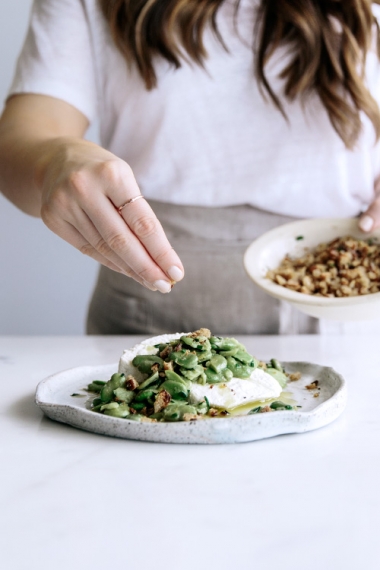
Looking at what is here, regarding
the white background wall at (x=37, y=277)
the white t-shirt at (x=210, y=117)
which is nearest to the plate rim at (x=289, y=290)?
the white t-shirt at (x=210, y=117)

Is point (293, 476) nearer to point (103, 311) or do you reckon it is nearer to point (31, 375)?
point (31, 375)

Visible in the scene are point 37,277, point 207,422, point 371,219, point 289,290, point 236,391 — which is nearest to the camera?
point 207,422

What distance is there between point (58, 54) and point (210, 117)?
1.33ft

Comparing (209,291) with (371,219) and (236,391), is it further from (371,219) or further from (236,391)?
(236,391)

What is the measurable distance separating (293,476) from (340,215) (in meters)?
1.03

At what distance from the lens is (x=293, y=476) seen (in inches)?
34.0

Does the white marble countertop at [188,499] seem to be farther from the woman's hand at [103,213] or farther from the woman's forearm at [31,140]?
the woman's forearm at [31,140]

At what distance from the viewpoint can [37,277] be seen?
3.10 meters

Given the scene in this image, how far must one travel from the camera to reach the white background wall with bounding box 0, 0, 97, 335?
9.97ft

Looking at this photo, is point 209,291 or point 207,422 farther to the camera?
point 209,291

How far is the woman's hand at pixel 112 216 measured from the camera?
3.48ft

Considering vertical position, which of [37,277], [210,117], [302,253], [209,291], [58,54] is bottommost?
[37,277]

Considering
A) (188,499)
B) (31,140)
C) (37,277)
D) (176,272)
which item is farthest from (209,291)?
(37,277)

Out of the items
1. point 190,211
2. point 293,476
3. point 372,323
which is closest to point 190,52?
point 190,211
